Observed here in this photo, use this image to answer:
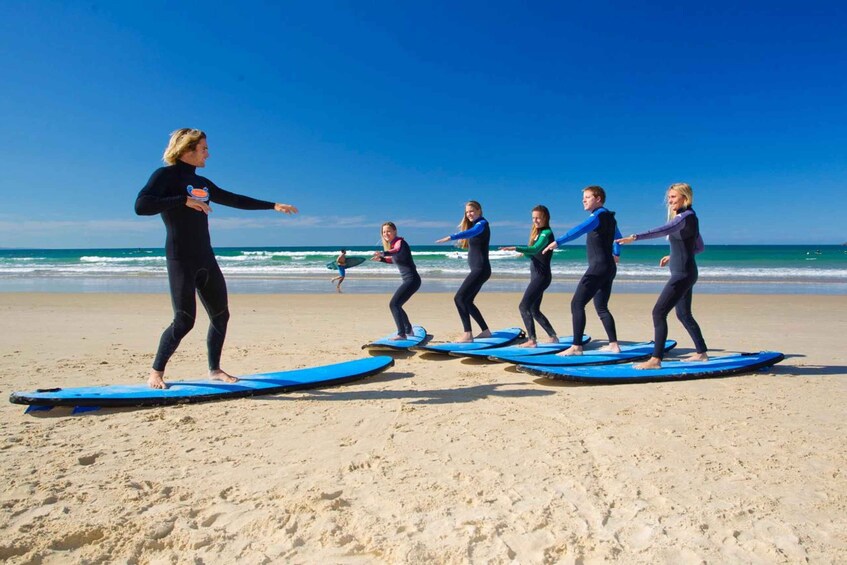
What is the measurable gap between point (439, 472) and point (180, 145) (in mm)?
3632

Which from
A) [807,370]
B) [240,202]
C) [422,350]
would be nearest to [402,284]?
[422,350]

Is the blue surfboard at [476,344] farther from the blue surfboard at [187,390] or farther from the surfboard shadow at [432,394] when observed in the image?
the surfboard shadow at [432,394]

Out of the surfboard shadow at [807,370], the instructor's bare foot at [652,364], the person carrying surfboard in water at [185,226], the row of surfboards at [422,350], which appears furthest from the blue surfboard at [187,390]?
the surfboard shadow at [807,370]

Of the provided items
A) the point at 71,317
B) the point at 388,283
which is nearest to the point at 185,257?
A: the point at 71,317

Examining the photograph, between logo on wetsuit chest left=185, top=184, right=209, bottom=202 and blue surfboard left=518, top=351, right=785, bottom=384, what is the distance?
3.71 m

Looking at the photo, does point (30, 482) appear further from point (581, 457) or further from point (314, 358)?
point (314, 358)

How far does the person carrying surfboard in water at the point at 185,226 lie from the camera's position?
4461 millimetres

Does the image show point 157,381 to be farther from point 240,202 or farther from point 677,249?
point 677,249

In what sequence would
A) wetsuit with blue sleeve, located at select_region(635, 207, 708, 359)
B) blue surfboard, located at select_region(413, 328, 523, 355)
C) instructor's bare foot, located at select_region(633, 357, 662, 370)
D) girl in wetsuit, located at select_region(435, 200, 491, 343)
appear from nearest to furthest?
wetsuit with blue sleeve, located at select_region(635, 207, 708, 359) → instructor's bare foot, located at select_region(633, 357, 662, 370) → blue surfboard, located at select_region(413, 328, 523, 355) → girl in wetsuit, located at select_region(435, 200, 491, 343)

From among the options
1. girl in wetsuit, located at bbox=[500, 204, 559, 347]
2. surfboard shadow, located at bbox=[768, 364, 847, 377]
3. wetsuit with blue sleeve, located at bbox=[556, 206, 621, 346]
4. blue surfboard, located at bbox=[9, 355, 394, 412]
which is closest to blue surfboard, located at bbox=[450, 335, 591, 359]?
girl in wetsuit, located at bbox=[500, 204, 559, 347]

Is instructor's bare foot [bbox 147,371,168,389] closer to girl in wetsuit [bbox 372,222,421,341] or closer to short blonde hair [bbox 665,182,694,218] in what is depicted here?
girl in wetsuit [bbox 372,222,421,341]

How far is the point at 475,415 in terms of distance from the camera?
4.47m

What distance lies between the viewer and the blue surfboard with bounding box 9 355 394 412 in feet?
14.7

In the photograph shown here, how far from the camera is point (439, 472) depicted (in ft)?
10.7
